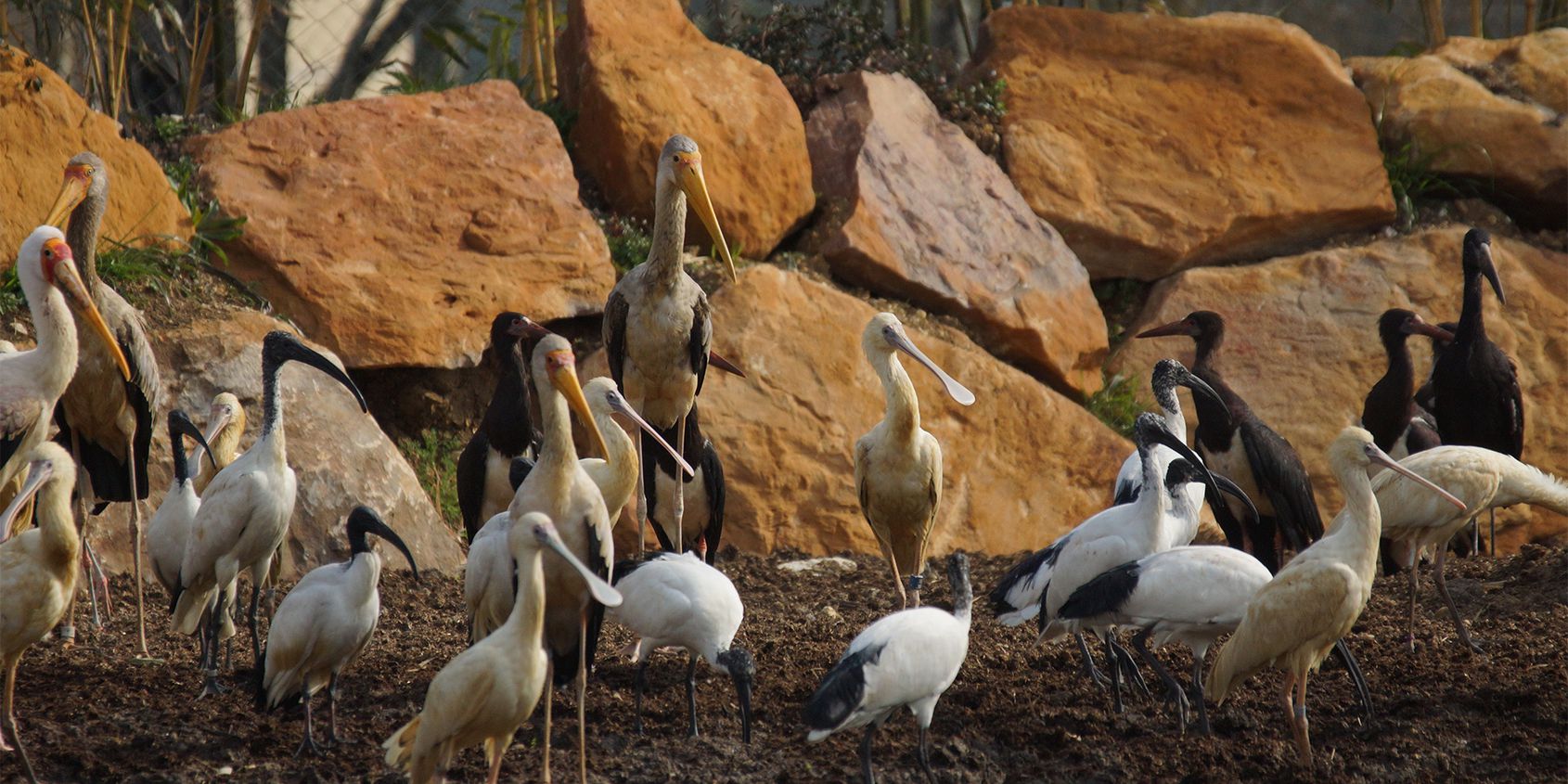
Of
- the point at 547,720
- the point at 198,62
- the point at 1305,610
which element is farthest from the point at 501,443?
the point at 198,62

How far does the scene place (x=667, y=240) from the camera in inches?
306

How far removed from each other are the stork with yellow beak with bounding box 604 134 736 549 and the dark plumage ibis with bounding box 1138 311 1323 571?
2.44 meters

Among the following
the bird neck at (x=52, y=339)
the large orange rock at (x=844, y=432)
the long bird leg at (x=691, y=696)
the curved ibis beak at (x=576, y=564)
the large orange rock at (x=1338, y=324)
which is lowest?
the large orange rock at (x=1338, y=324)

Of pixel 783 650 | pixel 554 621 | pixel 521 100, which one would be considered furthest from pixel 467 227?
pixel 554 621

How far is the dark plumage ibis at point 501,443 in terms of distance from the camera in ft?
25.2

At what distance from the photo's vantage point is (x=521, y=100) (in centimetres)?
1059

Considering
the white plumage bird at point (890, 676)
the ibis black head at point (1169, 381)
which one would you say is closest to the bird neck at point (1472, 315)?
the ibis black head at point (1169, 381)

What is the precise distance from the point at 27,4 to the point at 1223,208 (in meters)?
8.03

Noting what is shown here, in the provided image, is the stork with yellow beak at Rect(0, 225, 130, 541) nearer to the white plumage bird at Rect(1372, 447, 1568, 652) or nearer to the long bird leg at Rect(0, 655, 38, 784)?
the long bird leg at Rect(0, 655, 38, 784)

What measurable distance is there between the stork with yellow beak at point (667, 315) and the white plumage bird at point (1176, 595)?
2.73 m

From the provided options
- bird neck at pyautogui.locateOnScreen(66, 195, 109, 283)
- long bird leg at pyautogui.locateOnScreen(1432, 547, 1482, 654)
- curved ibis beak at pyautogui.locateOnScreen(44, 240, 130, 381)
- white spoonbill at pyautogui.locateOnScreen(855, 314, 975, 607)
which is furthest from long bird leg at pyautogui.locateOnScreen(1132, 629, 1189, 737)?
bird neck at pyautogui.locateOnScreen(66, 195, 109, 283)

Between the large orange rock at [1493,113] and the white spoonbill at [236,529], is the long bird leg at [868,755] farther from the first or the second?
the large orange rock at [1493,113]

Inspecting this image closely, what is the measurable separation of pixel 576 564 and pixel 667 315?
363 cm

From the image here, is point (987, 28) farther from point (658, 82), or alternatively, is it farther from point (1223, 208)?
point (658, 82)
